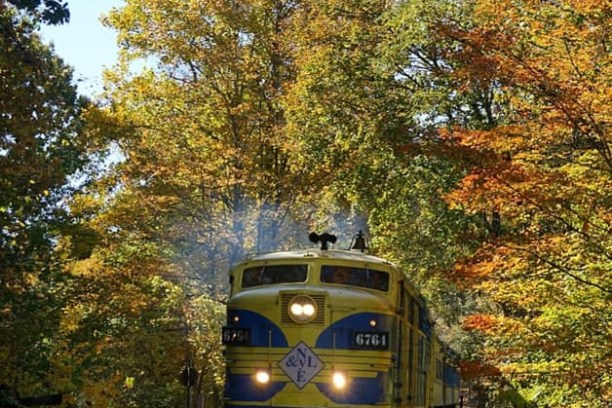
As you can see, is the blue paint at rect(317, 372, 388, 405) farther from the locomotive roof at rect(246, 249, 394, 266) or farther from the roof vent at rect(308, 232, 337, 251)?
the roof vent at rect(308, 232, 337, 251)

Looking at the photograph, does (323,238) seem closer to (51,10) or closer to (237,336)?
(237,336)

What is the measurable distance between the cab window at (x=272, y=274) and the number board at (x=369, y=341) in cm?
119

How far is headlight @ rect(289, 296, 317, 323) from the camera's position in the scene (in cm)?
1090

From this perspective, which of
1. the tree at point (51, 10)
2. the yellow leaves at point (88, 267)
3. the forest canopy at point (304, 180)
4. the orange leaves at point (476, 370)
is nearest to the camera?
the tree at point (51, 10)

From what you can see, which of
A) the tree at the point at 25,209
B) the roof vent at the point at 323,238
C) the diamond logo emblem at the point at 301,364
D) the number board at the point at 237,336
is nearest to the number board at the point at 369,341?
the diamond logo emblem at the point at 301,364

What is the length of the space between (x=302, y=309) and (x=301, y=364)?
73 centimetres

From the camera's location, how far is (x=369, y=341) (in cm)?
1080

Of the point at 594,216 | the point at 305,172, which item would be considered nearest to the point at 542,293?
the point at 594,216

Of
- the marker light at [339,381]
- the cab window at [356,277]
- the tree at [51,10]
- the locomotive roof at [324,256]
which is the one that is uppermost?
the tree at [51,10]

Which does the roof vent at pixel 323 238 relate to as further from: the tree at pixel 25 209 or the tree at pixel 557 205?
the tree at pixel 25 209

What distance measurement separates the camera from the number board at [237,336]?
36.4 feet

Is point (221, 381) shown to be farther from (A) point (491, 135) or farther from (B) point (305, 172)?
(A) point (491, 135)

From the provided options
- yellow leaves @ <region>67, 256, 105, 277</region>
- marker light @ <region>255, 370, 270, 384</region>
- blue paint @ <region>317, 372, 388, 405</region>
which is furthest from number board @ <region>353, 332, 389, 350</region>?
yellow leaves @ <region>67, 256, 105, 277</region>

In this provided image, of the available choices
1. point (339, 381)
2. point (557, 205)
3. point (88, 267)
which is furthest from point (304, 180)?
point (339, 381)
